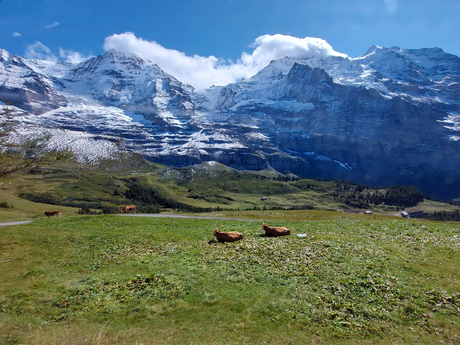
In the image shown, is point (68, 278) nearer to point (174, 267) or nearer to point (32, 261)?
point (32, 261)

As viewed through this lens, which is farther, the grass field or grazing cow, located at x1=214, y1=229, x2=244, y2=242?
grazing cow, located at x1=214, y1=229, x2=244, y2=242

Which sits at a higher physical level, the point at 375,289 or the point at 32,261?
the point at 375,289

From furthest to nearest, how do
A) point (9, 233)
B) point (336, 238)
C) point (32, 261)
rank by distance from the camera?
point (9, 233) < point (336, 238) < point (32, 261)

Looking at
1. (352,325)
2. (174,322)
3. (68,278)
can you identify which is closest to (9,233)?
(68,278)

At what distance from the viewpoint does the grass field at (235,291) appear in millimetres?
12438

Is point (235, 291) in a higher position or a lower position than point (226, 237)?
lower

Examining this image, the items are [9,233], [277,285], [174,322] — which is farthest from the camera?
[9,233]

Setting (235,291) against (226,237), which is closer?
(235,291)

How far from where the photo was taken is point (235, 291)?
16.3m

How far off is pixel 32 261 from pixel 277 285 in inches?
799

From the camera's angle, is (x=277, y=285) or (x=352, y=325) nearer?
(x=352, y=325)

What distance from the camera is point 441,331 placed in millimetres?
12062

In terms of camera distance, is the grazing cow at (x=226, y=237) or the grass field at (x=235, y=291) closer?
the grass field at (x=235, y=291)

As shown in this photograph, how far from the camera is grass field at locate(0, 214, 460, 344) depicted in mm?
12438
